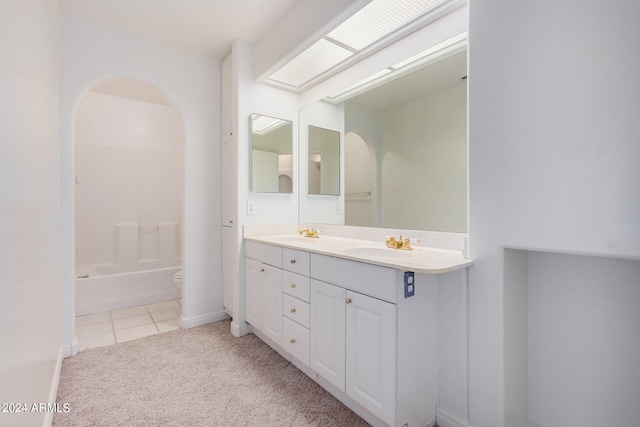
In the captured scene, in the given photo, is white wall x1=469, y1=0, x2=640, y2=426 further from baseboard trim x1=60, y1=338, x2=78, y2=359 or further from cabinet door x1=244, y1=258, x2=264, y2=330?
baseboard trim x1=60, y1=338, x2=78, y2=359

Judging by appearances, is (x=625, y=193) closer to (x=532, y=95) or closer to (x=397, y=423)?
(x=532, y=95)

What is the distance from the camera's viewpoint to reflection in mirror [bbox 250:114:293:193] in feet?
8.73

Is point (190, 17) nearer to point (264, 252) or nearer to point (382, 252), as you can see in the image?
point (264, 252)

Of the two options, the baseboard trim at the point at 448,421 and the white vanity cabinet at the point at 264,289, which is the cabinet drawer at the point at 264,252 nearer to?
the white vanity cabinet at the point at 264,289

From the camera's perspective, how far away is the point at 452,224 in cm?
168

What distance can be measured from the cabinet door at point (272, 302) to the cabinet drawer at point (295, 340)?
0.23ft

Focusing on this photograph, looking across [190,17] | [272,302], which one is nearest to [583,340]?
[272,302]

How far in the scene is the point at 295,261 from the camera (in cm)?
193

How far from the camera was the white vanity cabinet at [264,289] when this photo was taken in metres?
2.11

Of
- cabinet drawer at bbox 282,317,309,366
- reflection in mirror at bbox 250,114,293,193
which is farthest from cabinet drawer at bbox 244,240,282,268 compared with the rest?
reflection in mirror at bbox 250,114,293,193

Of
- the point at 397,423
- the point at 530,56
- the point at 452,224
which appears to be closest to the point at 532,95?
the point at 530,56

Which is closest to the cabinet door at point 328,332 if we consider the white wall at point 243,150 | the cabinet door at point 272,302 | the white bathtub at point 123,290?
the cabinet door at point 272,302

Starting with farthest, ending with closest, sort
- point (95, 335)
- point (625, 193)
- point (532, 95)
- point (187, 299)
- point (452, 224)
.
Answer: point (187, 299) < point (95, 335) < point (452, 224) < point (532, 95) < point (625, 193)

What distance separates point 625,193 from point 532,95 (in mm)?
484
